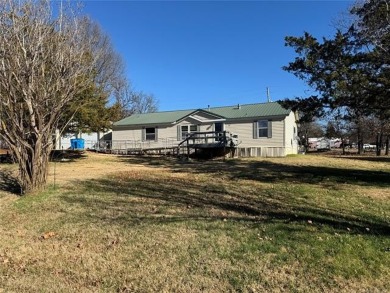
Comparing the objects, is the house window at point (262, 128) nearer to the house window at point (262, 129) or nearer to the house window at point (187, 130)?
the house window at point (262, 129)

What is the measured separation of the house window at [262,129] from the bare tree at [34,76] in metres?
16.9

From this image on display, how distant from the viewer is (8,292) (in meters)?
3.82

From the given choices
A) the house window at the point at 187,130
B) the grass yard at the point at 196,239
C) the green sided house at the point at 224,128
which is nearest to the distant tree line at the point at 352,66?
the grass yard at the point at 196,239

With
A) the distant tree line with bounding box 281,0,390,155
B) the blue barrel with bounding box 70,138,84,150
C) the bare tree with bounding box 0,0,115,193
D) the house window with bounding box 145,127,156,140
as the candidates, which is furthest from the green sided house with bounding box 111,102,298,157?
the bare tree with bounding box 0,0,115,193

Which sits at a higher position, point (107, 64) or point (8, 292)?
point (107, 64)

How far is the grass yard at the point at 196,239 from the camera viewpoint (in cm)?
393

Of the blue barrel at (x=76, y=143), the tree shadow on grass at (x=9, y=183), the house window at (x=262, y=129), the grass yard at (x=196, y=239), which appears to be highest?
the house window at (x=262, y=129)

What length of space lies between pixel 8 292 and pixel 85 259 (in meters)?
0.95

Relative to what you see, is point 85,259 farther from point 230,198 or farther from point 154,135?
point 154,135

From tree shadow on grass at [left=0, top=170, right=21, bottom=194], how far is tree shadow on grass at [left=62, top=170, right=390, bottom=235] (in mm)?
1478

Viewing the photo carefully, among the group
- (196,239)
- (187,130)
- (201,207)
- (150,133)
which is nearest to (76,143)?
(150,133)

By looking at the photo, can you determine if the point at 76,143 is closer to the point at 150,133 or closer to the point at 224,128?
the point at 150,133

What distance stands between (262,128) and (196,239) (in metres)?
19.8

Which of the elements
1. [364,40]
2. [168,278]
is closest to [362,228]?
[168,278]
